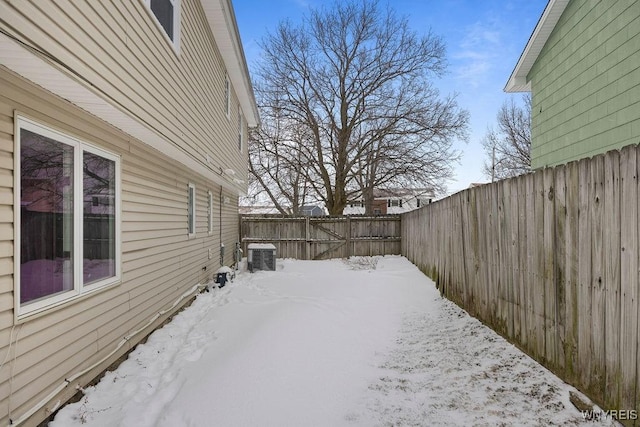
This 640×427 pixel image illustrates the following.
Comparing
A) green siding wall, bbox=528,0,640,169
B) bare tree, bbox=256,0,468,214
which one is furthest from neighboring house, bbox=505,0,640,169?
bare tree, bbox=256,0,468,214

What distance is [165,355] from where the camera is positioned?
165 inches

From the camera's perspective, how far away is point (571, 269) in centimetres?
303

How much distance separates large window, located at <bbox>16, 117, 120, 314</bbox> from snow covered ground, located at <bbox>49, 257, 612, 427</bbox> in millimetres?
980

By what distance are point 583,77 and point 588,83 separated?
9.4 inches

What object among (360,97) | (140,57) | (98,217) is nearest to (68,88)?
(98,217)

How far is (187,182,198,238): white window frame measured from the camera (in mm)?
7031

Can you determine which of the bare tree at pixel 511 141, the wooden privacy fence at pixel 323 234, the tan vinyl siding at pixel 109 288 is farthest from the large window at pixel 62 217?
the bare tree at pixel 511 141

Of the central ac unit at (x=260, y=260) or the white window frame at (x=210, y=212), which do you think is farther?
the central ac unit at (x=260, y=260)

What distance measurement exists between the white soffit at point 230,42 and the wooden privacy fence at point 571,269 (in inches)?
229

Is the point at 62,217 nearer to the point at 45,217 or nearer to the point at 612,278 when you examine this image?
the point at 45,217

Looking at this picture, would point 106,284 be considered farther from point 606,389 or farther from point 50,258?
point 606,389

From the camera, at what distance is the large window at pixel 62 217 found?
8.73 feet

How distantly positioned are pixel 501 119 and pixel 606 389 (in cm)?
2871

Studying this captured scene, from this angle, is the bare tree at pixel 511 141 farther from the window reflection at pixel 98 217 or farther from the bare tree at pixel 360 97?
the window reflection at pixel 98 217
